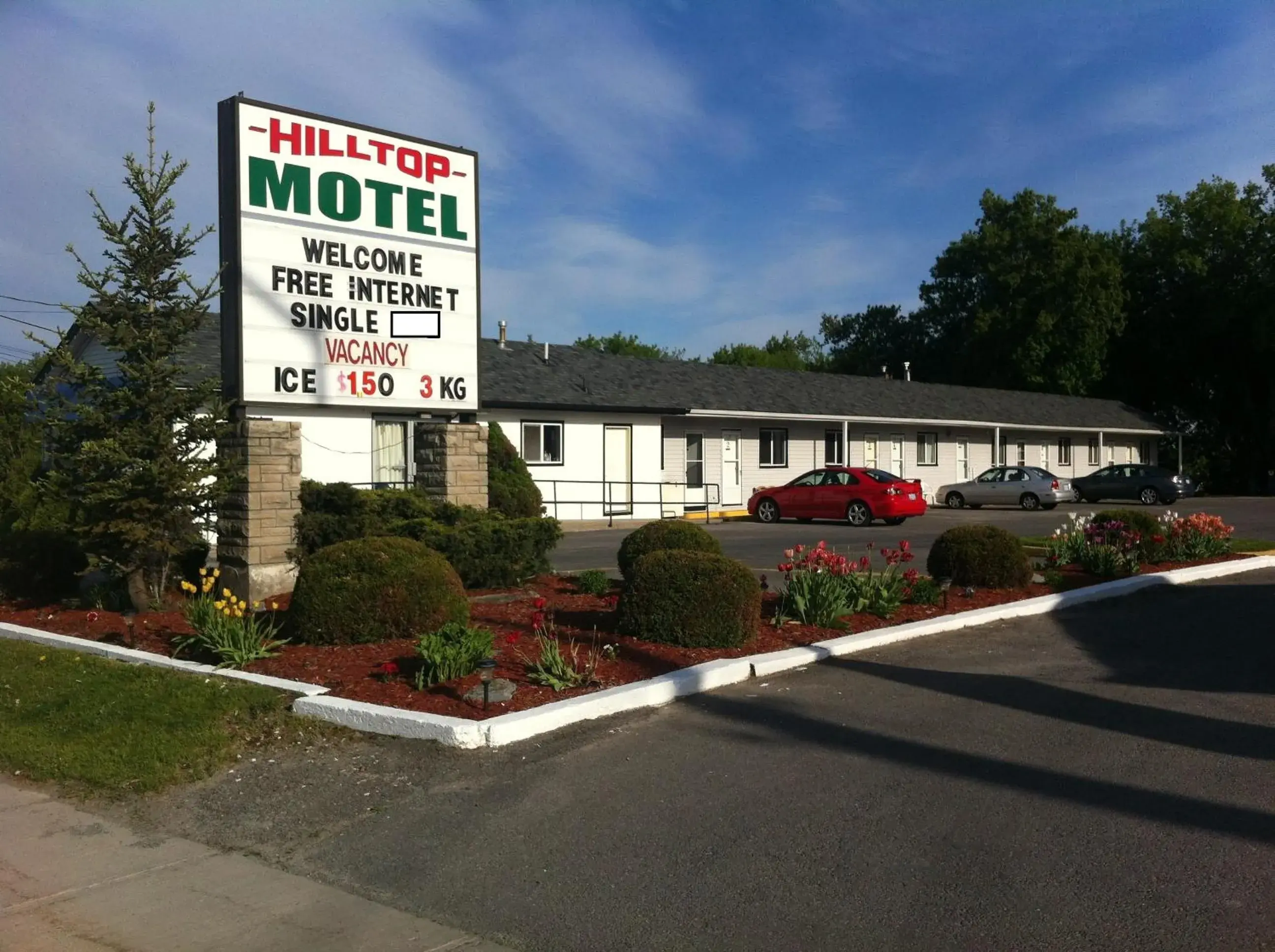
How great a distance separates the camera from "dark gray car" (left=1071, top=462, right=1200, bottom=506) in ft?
119

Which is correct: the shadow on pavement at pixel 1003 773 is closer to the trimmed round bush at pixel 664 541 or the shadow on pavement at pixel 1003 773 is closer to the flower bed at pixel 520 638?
the flower bed at pixel 520 638

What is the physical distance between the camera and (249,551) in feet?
38.8

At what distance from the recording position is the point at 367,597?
30.7 ft

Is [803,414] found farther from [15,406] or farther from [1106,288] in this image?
[1106,288]

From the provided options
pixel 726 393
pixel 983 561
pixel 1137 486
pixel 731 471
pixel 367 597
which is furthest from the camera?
pixel 1137 486

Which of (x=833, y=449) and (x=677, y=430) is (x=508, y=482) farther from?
(x=833, y=449)

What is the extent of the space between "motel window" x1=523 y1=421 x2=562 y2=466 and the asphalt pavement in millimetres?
18071

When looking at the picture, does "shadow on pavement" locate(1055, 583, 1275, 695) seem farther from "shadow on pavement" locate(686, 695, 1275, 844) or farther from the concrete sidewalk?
the concrete sidewalk

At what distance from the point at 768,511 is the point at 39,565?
1865 centimetres

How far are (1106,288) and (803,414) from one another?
25.0 meters

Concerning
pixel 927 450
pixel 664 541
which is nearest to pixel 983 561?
pixel 664 541

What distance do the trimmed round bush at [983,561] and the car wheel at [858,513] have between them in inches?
548

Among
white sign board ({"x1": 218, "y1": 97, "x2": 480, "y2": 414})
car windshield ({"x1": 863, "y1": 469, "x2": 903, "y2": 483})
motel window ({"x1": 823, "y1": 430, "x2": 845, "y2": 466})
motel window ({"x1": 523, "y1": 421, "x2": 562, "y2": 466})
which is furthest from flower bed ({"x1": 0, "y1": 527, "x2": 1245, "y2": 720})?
motel window ({"x1": 823, "y1": 430, "x2": 845, "y2": 466})

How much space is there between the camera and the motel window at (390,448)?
22.5 metres
